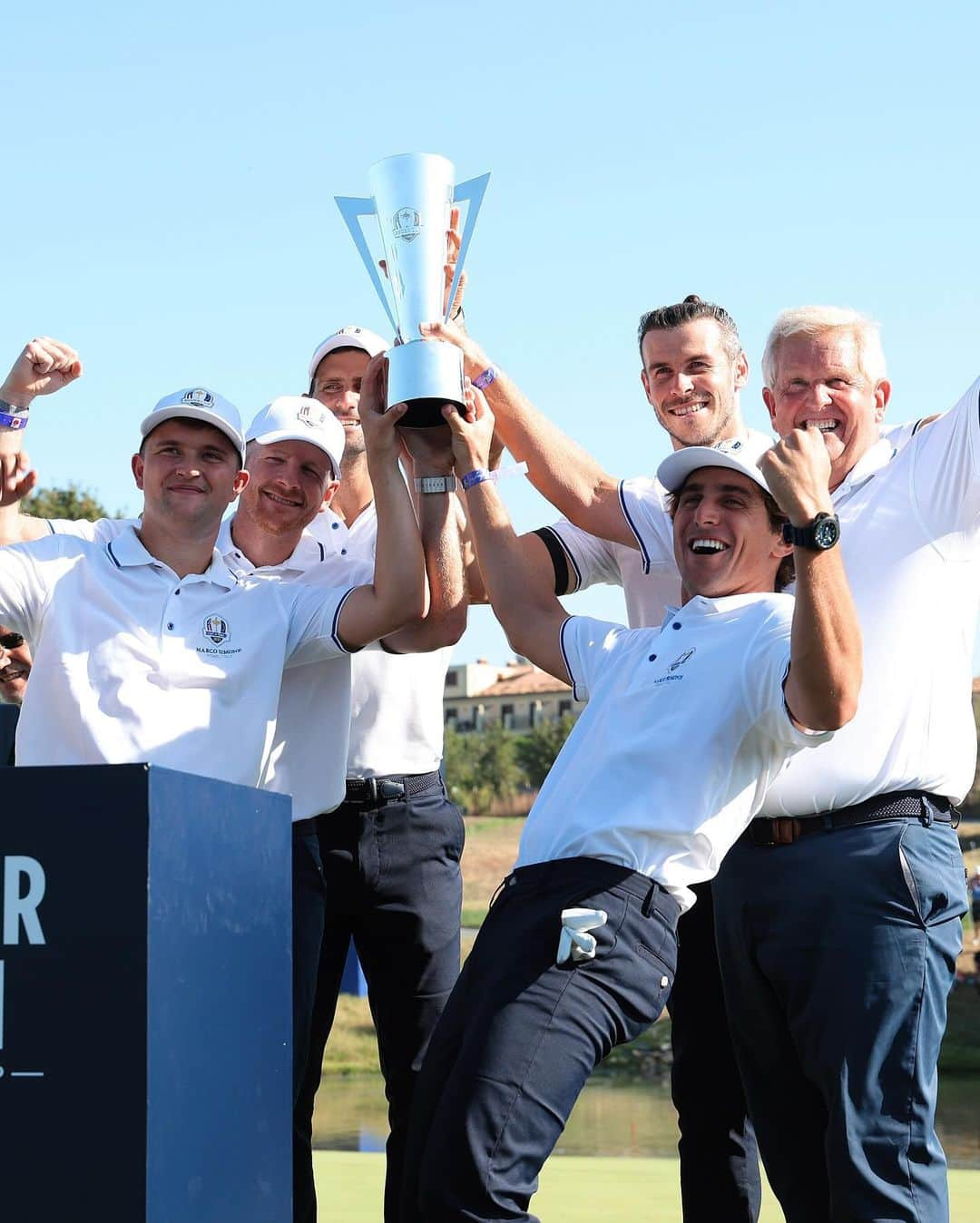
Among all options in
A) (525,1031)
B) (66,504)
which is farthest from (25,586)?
(66,504)

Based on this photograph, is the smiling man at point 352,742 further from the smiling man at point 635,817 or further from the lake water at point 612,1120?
the lake water at point 612,1120

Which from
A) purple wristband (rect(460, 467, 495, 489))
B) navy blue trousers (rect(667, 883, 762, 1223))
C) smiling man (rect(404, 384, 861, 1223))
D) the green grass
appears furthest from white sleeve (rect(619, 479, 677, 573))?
the green grass

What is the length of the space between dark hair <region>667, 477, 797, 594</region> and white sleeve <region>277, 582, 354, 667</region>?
0.85 metres

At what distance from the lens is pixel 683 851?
2.95 m

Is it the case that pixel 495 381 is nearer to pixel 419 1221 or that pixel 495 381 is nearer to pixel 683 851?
pixel 683 851

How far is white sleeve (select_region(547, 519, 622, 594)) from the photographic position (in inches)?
157

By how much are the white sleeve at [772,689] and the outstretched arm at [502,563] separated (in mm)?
644

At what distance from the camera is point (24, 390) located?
3.89m

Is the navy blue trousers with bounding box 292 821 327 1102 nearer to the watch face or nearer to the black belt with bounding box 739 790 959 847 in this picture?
the black belt with bounding box 739 790 959 847

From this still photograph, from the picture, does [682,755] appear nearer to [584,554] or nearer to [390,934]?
[584,554]

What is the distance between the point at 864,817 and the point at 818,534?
71 cm

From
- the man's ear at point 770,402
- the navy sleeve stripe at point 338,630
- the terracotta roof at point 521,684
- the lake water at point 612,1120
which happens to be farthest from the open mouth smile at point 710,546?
the terracotta roof at point 521,684

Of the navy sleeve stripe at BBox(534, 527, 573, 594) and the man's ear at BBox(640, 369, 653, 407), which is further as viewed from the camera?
the man's ear at BBox(640, 369, 653, 407)

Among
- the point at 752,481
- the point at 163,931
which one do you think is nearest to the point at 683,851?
the point at 752,481
